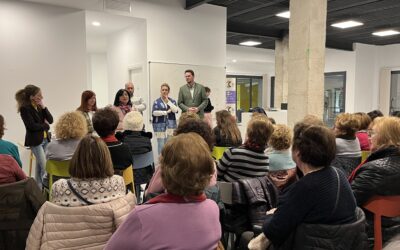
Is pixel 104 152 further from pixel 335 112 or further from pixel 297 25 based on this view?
pixel 335 112

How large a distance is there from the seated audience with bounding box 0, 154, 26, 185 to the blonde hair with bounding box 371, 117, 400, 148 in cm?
240

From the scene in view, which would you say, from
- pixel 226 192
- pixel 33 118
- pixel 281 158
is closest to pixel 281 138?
pixel 281 158

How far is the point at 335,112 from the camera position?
42.4 ft

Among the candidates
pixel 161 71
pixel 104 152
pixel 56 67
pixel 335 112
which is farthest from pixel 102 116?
pixel 335 112

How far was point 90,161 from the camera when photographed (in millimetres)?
1717

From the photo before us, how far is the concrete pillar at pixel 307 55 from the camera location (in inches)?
205

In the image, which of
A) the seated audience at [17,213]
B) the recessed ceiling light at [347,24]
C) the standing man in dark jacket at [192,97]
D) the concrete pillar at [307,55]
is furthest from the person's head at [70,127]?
the recessed ceiling light at [347,24]

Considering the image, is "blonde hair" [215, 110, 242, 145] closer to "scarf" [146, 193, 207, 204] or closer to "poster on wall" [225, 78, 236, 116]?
"scarf" [146, 193, 207, 204]

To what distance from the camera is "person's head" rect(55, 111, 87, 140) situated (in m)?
2.81

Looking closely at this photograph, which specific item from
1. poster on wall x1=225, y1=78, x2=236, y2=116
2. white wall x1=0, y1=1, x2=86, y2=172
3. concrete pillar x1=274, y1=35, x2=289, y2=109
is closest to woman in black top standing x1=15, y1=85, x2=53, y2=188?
white wall x1=0, y1=1, x2=86, y2=172

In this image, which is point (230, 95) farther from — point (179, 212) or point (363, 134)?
point (179, 212)

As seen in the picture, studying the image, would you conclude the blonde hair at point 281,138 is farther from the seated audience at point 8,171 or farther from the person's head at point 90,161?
the seated audience at point 8,171

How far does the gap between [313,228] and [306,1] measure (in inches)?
182

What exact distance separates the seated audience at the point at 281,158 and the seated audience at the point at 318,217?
88cm
